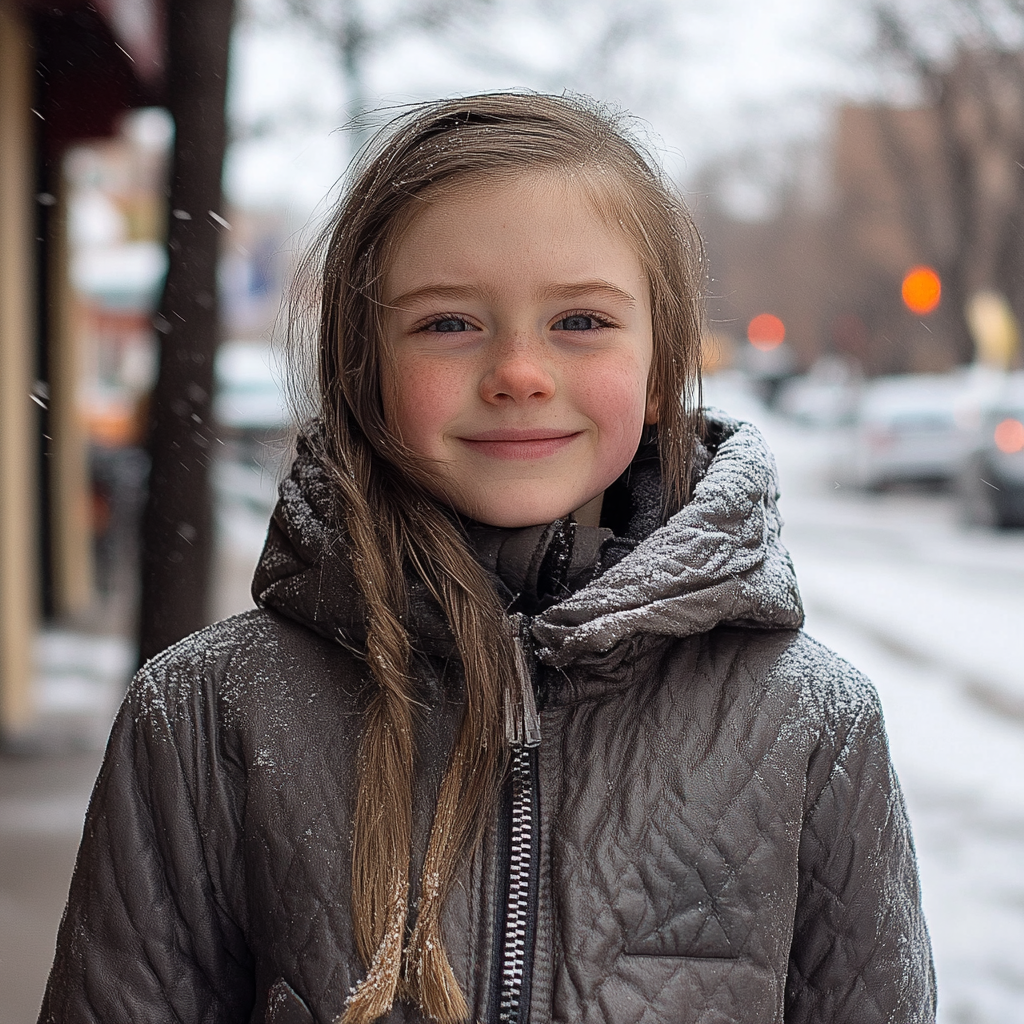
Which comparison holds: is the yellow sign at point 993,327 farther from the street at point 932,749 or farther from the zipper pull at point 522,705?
the zipper pull at point 522,705

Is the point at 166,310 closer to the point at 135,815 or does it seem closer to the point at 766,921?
the point at 135,815

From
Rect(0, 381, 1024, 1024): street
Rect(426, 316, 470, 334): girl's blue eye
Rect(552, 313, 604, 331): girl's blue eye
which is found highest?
Rect(552, 313, 604, 331): girl's blue eye

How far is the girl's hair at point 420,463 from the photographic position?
49.4 inches

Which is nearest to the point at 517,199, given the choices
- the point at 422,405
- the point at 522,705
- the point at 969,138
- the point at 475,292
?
the point at 475,292

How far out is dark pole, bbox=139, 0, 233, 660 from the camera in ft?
9.90

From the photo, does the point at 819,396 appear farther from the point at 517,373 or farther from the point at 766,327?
the point at 517,373

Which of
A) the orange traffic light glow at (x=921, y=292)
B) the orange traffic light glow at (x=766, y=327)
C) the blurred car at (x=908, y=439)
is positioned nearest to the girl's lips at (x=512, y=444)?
the orange traffic light glow at (x=921, y=292)

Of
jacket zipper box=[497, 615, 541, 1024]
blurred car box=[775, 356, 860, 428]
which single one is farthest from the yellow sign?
jacket zipper box=[497, 615, 541, 1024]

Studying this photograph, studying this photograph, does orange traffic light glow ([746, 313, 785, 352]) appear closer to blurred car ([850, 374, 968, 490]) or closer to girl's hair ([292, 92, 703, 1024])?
blurred car ([850, 374, 968, 490])

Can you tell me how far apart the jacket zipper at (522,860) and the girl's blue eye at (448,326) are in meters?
0.31

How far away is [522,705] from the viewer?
4.21 ft

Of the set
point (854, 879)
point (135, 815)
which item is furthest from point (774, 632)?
point (135, 815)

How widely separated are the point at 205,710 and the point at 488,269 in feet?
1.80

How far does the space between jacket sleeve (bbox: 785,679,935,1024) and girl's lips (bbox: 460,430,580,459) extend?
1.31ft
